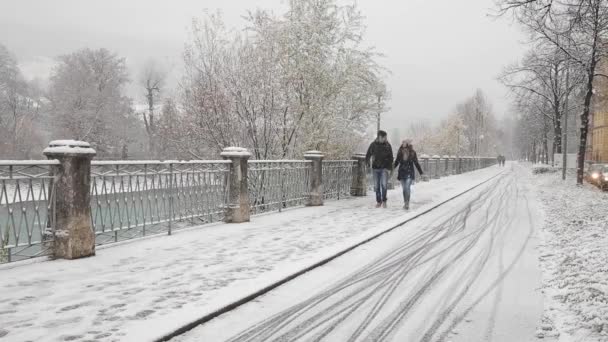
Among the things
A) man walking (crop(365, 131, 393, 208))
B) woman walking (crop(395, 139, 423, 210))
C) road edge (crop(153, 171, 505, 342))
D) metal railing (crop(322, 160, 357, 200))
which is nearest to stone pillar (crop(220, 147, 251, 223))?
road edge (crop(153, 171, 505, 342))

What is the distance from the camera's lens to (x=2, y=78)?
125 feet

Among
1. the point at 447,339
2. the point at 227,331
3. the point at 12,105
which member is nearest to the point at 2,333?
the point at 227,331

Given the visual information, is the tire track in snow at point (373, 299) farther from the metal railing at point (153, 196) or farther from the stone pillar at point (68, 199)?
the metal railing at point (153, 196)

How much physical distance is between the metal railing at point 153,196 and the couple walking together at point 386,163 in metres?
4.22

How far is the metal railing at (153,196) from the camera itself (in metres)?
6.65

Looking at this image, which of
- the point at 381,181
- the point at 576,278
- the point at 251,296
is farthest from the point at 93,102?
the point at 576,278

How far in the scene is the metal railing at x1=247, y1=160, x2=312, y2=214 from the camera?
11208 millimetres

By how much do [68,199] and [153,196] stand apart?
199 cm

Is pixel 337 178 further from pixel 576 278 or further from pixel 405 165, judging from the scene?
pixel 576 278

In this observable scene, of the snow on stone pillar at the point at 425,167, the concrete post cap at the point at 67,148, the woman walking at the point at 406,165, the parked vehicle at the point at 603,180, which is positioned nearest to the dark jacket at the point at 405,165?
the woman walking at the point at 406,165

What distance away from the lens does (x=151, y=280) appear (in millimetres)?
4824

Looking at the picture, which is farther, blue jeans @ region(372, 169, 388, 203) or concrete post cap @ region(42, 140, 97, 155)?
blue jeans @ region(372, 169, 388, 203)

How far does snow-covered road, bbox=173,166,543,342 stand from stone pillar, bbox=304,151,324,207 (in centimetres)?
523

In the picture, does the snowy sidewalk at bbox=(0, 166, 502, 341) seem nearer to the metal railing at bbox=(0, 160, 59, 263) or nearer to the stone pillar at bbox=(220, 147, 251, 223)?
the metal railing at bbox=(0, 160, 59, 263)
